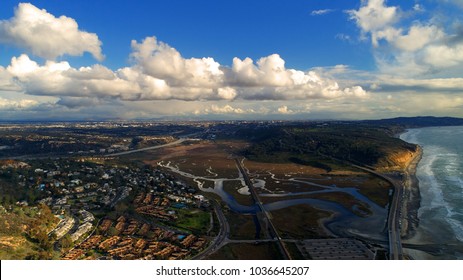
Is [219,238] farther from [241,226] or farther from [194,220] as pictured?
[194,220]

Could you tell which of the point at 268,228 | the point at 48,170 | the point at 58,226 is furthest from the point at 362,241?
the point at 48,170

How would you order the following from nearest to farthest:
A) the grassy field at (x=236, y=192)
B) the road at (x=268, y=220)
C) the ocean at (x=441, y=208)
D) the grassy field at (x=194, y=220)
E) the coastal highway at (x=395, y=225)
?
the coastal highway at (x=395, y=225) → the road at (x=268, y=220) → the ocean at (x=441, y=208) → the grassy field at (x=194, y=220) → the grassy field at (x=236, y=192)

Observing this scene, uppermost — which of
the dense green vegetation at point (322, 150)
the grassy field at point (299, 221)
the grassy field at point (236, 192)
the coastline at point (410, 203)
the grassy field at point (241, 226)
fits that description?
the dense green vegetation at point (322, 150)

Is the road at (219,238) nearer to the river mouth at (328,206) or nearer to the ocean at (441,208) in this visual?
the river mouth at (328,206)

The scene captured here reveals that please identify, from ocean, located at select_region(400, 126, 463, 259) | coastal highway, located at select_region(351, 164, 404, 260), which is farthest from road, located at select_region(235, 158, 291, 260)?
ocean, located at select_region(400, 126, 463, 259)

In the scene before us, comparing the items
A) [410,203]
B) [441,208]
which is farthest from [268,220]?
[441,208]

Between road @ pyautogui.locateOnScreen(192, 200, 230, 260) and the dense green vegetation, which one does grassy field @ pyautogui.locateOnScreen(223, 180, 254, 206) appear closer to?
road @ pyautogui.locateOnScreen(192, 200, 230, 260)

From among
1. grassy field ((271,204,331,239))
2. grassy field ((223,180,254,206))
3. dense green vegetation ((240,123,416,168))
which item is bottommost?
grassy field ((271,204,331,239))

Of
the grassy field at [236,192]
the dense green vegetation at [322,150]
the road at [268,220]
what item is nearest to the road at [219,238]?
the road at [268,220]
